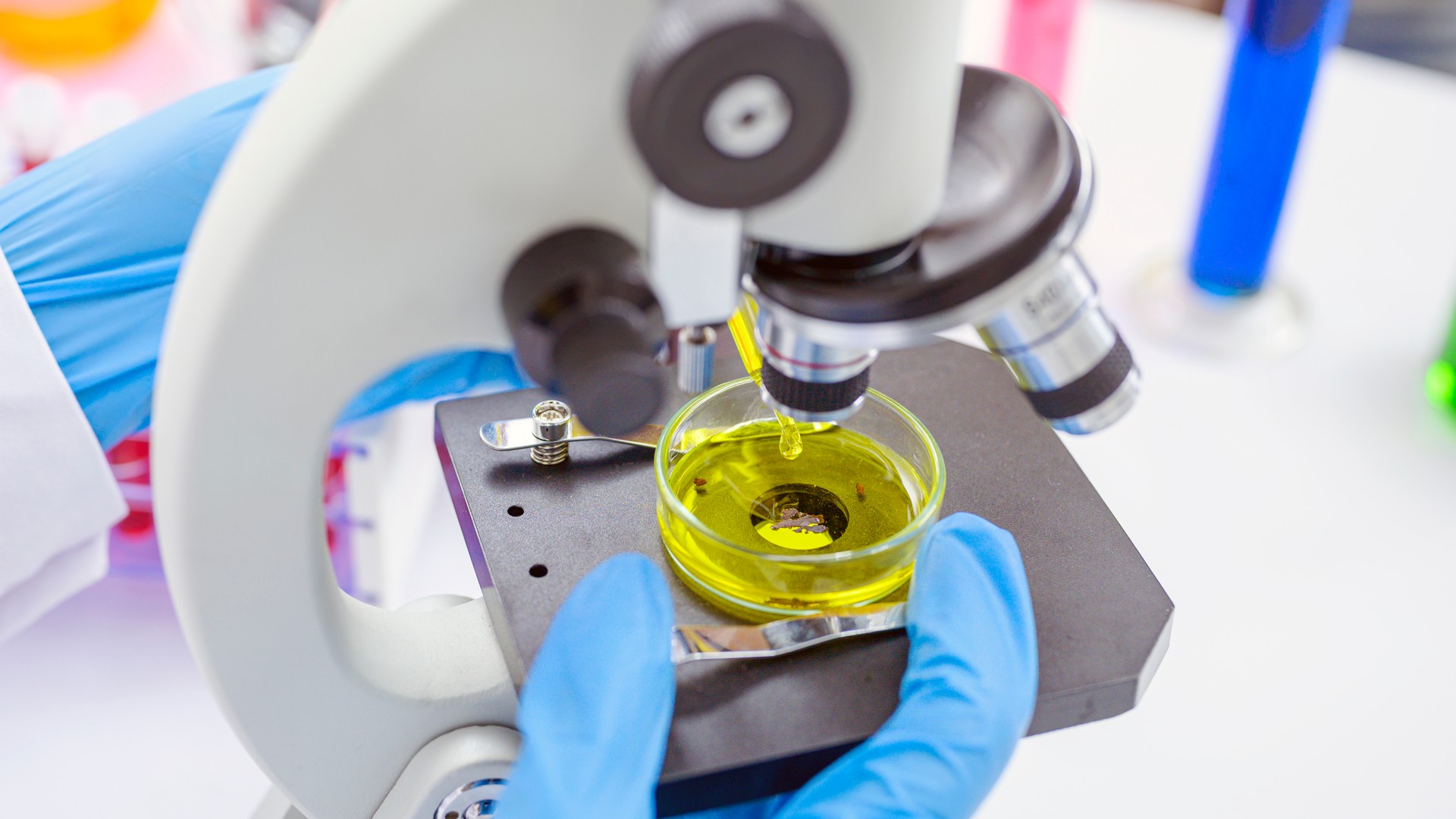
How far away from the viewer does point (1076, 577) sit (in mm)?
1008

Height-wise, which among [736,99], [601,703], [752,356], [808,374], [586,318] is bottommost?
[601,703]

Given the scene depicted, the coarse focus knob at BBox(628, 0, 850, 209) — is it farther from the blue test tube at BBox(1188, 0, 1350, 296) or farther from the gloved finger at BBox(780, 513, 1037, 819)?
the blue test tube at BBox(1188, 0, 1350, 296)

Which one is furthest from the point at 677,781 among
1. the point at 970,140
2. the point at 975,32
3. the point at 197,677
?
the point at 975,32

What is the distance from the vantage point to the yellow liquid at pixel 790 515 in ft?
3.08

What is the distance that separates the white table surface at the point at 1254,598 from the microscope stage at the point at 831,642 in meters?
A: 0.35

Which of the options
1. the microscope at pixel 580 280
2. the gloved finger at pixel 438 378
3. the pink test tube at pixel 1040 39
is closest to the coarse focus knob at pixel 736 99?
the microscope at pixel 580 280

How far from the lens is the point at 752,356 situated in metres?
0.99

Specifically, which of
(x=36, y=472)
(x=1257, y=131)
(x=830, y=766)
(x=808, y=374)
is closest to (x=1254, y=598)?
(x=1257, y=131)

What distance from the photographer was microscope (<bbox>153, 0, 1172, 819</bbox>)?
0.60 m

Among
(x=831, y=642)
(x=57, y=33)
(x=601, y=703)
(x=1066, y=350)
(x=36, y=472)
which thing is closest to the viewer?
(x=1066, y=350)

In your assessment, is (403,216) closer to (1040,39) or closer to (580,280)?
(580,280)

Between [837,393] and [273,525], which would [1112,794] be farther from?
[273,525]

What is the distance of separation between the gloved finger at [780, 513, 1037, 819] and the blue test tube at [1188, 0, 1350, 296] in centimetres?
99

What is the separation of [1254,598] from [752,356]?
79cm
